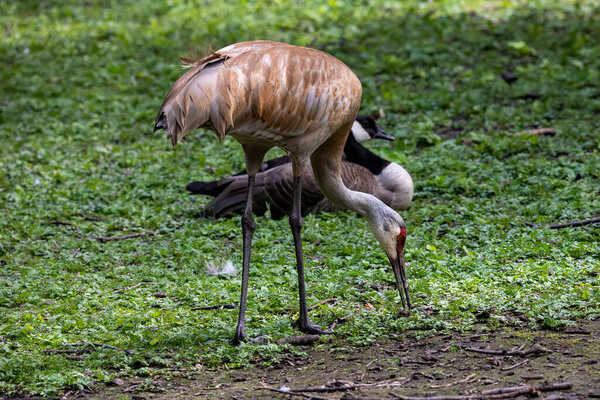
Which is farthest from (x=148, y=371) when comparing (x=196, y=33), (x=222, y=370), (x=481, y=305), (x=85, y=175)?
(x=196, y=33)

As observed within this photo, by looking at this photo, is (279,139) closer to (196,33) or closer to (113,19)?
(196,33)

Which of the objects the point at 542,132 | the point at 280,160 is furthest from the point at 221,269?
the point at 542,132

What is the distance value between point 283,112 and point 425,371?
1.85m

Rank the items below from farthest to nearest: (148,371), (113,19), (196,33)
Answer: (113,19)
(196,33)
(148,371)

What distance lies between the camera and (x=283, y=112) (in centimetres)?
504

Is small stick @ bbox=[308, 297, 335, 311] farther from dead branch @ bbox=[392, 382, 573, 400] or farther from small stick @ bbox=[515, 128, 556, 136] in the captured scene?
small stick @ bbox=[515, 128, 556, 136]

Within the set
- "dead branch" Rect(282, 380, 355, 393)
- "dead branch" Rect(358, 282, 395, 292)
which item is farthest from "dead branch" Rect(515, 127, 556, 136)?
"dead branch" Rect(282, 380, 355, 393)

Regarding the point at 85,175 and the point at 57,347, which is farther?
the point at 85,175

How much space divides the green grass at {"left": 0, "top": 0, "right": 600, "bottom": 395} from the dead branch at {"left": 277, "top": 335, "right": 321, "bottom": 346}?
0.12 meters

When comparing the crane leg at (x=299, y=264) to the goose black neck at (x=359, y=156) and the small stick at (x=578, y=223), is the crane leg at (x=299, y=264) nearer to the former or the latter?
the small stick at (x=578, y=223)

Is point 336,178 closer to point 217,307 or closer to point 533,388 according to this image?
point 217,307

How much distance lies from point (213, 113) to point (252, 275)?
2.00 metres

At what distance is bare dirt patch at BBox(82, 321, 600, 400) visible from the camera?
412 centimetres

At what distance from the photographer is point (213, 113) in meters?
4.67
